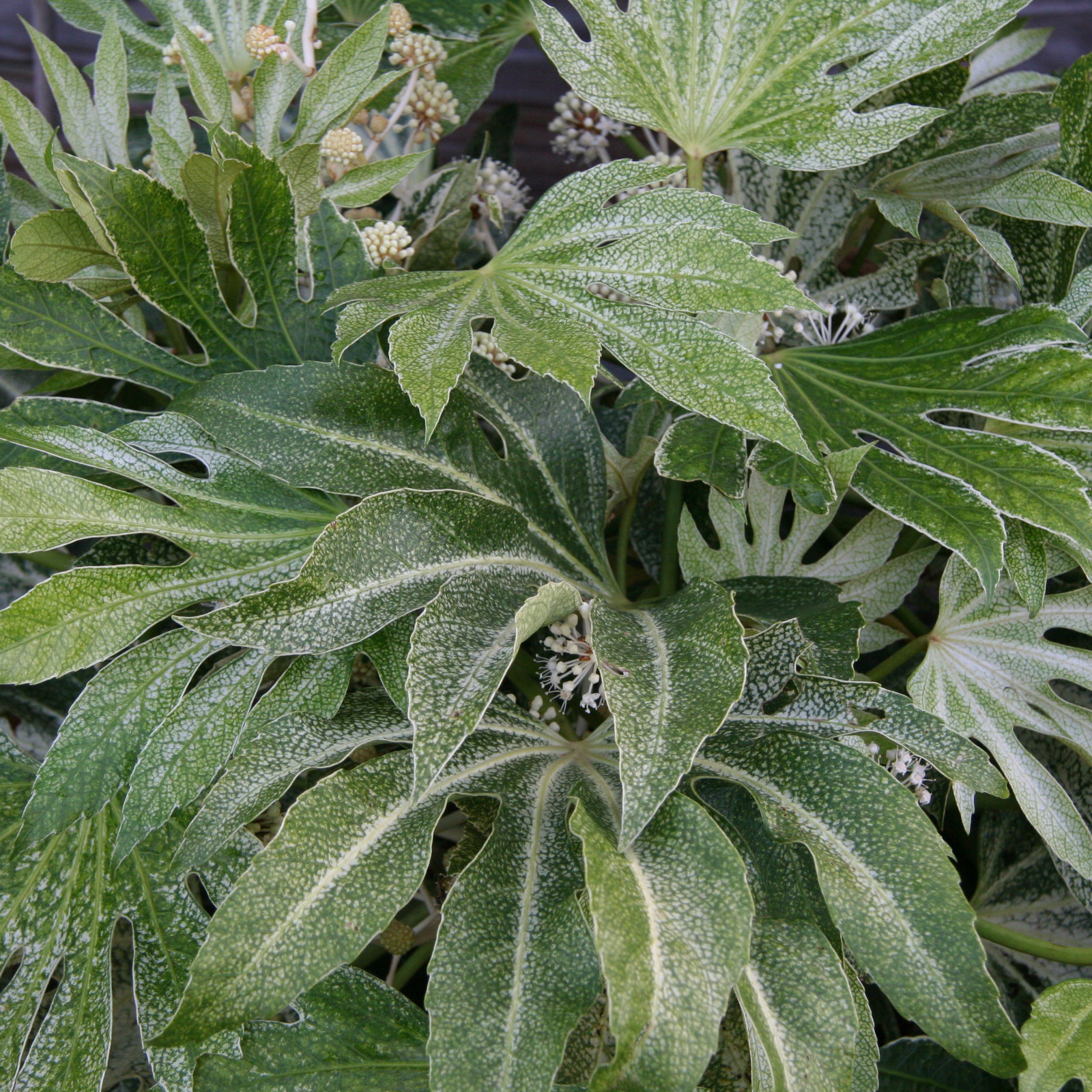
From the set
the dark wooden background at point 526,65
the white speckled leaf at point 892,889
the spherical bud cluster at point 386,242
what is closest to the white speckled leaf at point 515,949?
the white speckled leaf at point 892,889

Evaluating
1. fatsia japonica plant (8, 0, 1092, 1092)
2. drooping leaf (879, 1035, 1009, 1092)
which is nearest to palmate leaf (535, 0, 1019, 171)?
fatsia japonica plant (8, 0, 1092, 1092)

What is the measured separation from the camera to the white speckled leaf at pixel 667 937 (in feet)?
1.27

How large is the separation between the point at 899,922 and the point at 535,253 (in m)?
0.40

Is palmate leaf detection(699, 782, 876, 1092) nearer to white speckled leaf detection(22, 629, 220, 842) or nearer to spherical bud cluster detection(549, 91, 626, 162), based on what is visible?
white speckled leaf detection(22, 629, 220, 842)

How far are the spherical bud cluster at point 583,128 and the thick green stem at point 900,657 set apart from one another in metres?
0.52

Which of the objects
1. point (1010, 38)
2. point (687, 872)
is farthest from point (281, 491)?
point (1010, 38)

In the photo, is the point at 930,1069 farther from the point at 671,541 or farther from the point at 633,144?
the point at 633,144

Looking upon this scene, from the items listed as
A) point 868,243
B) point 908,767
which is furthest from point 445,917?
point 868,243

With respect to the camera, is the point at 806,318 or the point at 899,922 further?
the point at 806,318

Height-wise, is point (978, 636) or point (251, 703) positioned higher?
point (251, 703)

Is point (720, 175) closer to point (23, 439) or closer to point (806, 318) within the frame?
point (806, 318)

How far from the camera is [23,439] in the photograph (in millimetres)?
505

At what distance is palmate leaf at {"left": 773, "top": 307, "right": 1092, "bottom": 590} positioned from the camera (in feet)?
1.66

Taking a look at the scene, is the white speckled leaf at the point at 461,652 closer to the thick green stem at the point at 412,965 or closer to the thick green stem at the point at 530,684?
the thick green stem at the point at 530,684
